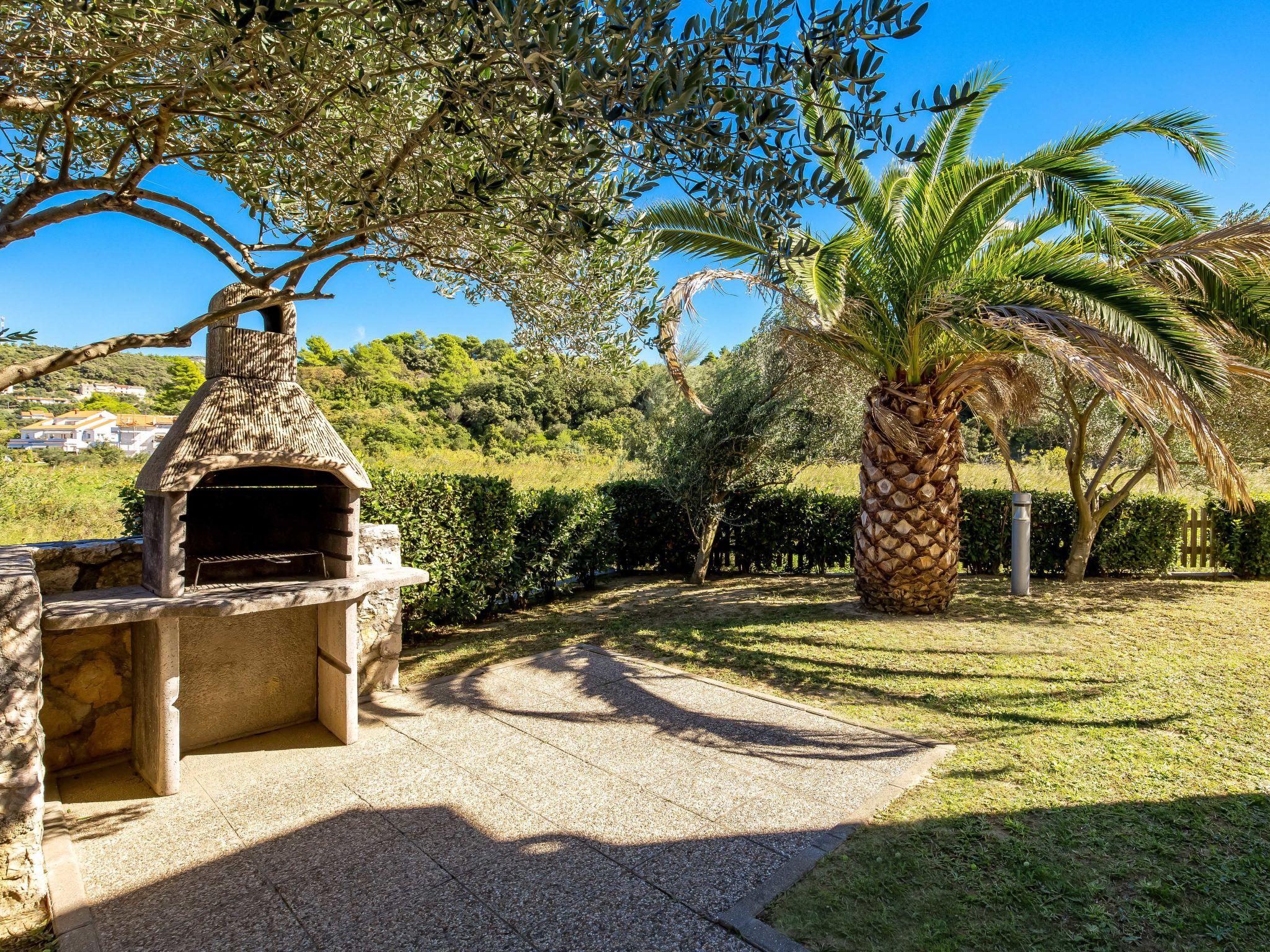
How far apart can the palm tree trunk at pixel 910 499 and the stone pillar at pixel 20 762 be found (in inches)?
290

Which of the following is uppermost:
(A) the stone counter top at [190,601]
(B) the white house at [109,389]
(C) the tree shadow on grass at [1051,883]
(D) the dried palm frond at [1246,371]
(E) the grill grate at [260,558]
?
(B) the white house at [109,389]

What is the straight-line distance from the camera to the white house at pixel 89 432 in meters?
9.17

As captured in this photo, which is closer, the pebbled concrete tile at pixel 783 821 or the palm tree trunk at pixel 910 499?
the pebbled concrete tile at pixel 783 821

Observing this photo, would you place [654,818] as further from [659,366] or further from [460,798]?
[659,366]

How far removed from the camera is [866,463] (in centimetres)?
770

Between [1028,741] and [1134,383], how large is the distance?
3.32m

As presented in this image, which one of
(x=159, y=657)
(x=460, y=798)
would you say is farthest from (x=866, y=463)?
(x=159, y=657)

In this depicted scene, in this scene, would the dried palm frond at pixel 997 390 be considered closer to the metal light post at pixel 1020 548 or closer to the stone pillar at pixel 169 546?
the metal light post at pixel 1020 548

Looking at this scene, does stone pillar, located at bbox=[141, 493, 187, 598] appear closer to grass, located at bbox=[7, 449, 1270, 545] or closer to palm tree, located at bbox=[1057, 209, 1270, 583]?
grass, located at bbox=[7, 449, 1270, 545]

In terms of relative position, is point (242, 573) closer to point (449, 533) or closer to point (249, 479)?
point (249, 479)

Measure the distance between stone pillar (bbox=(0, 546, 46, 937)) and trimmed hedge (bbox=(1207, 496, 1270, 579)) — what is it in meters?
14.0

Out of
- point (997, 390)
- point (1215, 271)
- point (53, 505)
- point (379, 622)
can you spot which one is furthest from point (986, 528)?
point (53, 505)

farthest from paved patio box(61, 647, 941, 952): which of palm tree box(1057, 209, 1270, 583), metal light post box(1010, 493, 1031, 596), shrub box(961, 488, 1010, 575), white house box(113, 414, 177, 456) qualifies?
white house box(113, 414, 177, 456)

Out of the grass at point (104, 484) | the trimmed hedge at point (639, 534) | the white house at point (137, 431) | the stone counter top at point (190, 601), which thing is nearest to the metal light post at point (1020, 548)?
the trimmed hedge at point (639, 534)
